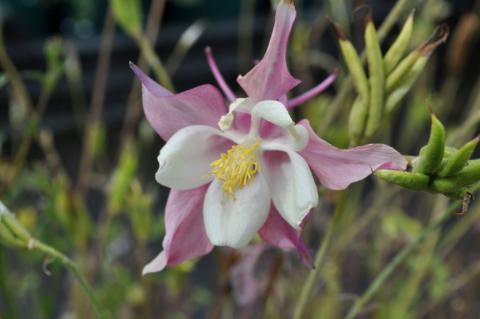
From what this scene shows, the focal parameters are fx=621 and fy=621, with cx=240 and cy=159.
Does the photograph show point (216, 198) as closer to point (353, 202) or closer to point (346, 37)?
point (346, 37)

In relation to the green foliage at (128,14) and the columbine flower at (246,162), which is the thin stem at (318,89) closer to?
the columbine flower at (246,162)

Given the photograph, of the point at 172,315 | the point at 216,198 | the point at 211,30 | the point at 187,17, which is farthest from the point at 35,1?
the point at 216,198

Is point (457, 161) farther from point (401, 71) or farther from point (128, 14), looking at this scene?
point (128, 14)

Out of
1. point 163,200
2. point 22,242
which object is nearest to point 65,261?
point 22,242

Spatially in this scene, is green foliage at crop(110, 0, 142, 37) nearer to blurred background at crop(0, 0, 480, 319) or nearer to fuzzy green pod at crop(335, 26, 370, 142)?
blurred background at crop(0, 0, 480, 319)

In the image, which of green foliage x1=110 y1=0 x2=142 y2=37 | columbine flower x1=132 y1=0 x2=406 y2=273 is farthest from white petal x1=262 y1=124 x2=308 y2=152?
green foliage x1=110 y1=0 x2=142 y2=37

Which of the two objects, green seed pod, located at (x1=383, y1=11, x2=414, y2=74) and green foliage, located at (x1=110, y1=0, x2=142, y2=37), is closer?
green seed pod, located at (x1=383, y1=11, x2=414, y2=74)

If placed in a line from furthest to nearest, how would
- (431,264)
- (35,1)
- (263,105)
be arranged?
(35,1) → (431,264) → (263,105)
